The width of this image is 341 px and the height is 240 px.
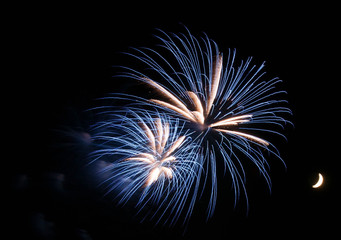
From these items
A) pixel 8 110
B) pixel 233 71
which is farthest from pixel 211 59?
pixel 8 110

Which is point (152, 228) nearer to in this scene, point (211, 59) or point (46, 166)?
point (46, 166)

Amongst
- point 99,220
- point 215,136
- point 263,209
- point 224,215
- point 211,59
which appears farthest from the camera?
point 263,209

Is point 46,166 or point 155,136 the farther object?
point 46,166

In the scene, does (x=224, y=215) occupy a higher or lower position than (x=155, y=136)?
higher

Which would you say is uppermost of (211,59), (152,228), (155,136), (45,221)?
(211,59)

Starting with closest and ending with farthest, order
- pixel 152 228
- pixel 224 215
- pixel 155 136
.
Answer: pixel 155 136 < pixel 152 228 < pixel 224 215

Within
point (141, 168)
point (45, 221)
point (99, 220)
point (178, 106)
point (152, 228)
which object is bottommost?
point (45, 221)

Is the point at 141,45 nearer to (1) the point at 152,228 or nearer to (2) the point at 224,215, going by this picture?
(1) the point at 152,228

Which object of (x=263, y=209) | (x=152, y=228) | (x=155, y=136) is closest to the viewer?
(x=155, y=136)

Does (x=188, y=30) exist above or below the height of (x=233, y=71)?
above

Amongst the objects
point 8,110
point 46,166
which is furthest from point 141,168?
point 8,110
